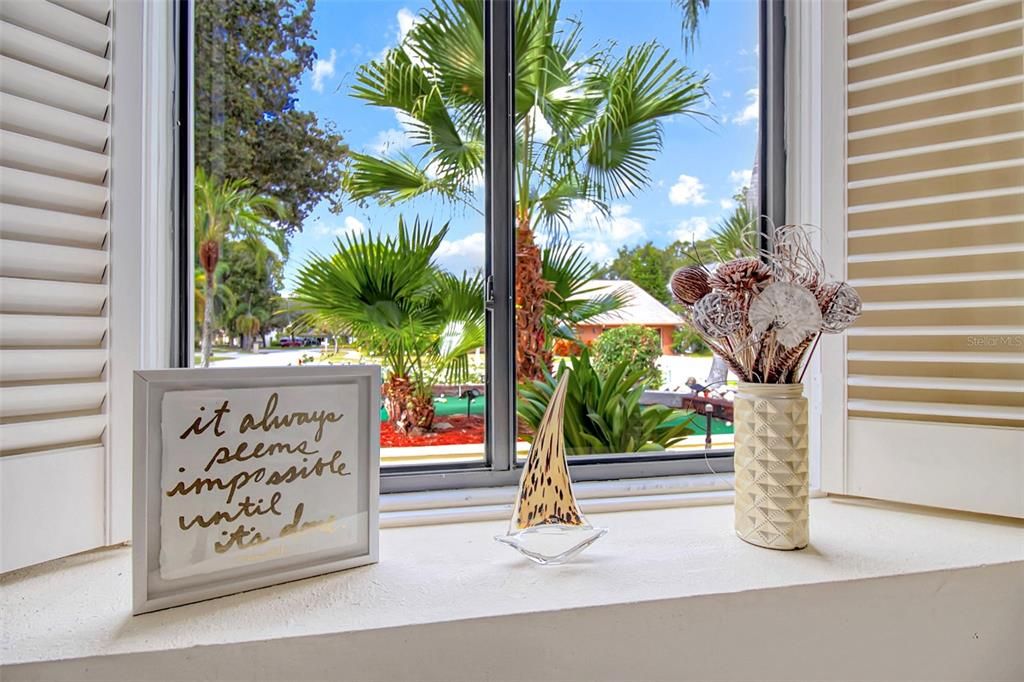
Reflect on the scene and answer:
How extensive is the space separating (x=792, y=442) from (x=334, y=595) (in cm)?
74

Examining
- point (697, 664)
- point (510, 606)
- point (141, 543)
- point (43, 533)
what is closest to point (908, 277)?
point (697, 664)

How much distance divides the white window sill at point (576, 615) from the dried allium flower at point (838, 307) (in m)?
0.37

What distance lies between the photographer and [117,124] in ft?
2.76

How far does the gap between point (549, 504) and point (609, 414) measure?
0.40m

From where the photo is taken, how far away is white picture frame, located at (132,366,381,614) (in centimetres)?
67

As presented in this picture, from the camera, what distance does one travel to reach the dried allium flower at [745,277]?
0.88 meters

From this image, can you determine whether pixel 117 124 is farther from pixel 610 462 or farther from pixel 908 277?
pixel 908 277

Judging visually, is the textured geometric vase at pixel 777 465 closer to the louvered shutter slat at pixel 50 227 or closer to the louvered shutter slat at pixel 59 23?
the louvered shutter slat at pixel 50 227

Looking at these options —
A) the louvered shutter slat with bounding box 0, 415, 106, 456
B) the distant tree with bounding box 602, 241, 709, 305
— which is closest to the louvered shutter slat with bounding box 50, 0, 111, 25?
the louvered shutter slat with bounding box 0, 415, 106, 456

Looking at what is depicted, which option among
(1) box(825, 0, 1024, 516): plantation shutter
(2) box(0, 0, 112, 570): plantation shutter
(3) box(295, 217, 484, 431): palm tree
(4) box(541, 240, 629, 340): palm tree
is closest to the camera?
(2) box(0, 0, 112, 570): plantation shutter

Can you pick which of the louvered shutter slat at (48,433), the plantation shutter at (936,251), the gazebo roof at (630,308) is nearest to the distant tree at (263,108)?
the louvered shutter slat at (48,433)

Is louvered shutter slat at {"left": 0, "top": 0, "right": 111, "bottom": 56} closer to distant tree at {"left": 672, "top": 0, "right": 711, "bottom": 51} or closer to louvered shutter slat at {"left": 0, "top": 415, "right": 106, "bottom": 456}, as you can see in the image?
louvered shutter slat at {"left": 0, "top": 415, "right": 106, "bottom": 456}

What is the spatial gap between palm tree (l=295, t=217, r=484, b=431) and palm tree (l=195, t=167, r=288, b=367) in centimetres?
11

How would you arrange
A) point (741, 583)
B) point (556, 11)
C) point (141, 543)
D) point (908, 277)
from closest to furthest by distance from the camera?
point (141, 543) → point (741, 583) → point (908, 277) → point (556, 11)
